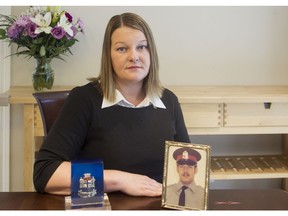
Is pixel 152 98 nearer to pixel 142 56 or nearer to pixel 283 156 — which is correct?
pixel 142 56

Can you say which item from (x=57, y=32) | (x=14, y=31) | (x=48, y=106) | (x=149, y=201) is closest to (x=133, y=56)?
(x=48, y=106)

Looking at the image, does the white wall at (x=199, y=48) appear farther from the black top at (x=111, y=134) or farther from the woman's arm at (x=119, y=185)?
the woman's arm at (x=119, y=185)

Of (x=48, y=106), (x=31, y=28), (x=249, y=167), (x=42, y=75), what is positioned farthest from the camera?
(x=249, y=167)

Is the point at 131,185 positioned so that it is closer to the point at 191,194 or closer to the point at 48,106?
→ the point at 191,194

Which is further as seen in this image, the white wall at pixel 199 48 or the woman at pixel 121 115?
the white wall at pixel 199 48

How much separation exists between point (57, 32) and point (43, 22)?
10cm

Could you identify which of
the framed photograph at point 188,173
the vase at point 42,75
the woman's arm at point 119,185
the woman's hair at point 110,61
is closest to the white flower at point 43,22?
the vase at point 42,75

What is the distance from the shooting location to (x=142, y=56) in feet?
4.67

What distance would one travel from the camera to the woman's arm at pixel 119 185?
110 centimetres

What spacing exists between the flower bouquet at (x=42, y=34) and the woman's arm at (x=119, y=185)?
4.06 ft

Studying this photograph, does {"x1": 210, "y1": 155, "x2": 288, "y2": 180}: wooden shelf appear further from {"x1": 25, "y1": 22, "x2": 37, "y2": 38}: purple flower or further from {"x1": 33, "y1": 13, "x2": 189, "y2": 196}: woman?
{"x1": 25, "y1": 22, "x2": 37, "y2": 38}: purple flower

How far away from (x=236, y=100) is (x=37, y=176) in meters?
1.33

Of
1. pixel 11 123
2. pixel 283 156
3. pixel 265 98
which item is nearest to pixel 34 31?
pixel 11 123

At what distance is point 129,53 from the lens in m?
1.40
